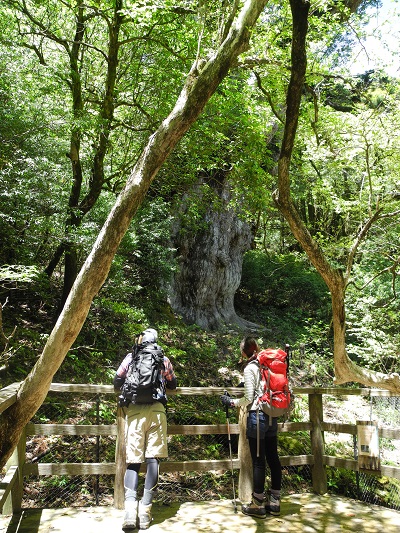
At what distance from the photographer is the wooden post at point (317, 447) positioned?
5320 mm

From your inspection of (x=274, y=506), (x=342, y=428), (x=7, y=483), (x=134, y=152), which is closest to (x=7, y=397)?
(x=7, y=483)

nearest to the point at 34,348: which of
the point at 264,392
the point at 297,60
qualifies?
the point at 264,392

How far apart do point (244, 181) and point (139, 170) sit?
6.43 meters

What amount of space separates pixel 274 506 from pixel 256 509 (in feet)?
0.65

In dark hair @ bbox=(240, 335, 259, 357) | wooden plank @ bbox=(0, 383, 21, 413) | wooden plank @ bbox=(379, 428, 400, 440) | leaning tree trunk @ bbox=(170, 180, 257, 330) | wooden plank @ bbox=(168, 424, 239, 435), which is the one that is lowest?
wooden plank @ bbox=(168, 424, 239, 435)

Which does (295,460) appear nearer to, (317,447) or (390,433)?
(317,447)

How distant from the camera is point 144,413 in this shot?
4.32 metres

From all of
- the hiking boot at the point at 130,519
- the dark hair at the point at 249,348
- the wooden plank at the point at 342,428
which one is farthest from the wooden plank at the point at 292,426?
the hiking boot at the point at 130,519

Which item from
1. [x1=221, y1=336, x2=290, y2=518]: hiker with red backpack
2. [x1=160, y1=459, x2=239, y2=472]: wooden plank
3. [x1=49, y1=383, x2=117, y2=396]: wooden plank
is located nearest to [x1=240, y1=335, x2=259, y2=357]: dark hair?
[x1=221, y1=336, x2=290, y2=518]: hiker with red backpack

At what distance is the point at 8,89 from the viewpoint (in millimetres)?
7758

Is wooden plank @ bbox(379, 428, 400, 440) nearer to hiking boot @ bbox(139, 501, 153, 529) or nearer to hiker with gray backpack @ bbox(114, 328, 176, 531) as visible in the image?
hiker with gray backpack @ bbox(114, 328, 176, 531)

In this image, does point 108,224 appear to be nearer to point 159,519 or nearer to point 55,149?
point 159,519

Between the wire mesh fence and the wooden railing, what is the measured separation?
0.42 meters

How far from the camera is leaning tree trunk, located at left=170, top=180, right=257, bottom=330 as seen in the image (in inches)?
587
